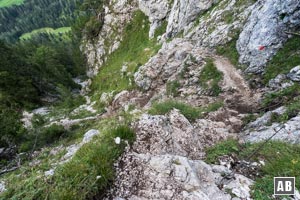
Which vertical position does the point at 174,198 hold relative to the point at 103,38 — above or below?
below

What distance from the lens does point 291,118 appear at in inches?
319

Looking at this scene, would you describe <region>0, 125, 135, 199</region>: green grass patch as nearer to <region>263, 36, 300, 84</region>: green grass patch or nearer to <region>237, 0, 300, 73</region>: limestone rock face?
<region>263, 36, 300, 84</region>: green grass patch

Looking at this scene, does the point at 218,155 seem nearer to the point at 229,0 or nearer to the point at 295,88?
the point at 295,88

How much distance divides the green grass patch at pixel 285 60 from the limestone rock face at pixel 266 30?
14.8 inches

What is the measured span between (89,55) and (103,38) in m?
8.70

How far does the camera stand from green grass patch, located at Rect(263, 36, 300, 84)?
37.8ft

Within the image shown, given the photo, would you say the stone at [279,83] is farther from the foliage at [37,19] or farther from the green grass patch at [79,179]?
the foliage at [37,19]

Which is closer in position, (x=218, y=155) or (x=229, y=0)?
(x=218, y=155)

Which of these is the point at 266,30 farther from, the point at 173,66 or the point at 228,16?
the point at 173,66

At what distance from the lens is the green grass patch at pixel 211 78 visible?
535 inches

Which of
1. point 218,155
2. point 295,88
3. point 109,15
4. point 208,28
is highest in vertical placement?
point 109,15

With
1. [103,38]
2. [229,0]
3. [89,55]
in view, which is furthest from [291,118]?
[89,55]

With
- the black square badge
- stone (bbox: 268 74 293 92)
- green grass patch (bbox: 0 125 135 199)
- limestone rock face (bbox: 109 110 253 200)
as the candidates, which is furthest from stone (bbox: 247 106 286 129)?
green grass patch (bbox: 0 125 135 199)

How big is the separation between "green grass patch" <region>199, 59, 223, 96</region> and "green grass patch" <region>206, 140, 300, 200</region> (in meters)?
6.84
